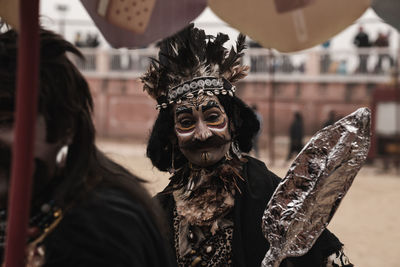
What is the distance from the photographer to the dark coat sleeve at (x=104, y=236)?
1.48m

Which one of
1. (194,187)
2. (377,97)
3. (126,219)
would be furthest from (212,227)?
(377,97)

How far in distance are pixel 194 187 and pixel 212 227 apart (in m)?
0.23

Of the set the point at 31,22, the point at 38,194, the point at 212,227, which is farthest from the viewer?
the point at 212,227

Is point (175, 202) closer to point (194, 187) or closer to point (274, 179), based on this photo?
point (194, 187)

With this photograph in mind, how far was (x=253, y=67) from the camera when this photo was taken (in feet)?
86.8

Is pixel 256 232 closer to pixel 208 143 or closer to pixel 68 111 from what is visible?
pixel 208 143

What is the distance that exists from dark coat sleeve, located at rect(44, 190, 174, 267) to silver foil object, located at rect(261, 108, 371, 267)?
776 millimetres

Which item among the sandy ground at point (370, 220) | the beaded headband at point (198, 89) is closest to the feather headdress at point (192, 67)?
the beaded headband at point (198, 89)

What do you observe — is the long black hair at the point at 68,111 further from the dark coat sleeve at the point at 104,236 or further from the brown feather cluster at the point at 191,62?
the brown feather cluster at the point at 191,62

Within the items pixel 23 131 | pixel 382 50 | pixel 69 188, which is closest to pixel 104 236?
pixel 69 188

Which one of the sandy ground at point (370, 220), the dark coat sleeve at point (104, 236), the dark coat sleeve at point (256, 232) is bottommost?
the sandy ground at point (370, 220)

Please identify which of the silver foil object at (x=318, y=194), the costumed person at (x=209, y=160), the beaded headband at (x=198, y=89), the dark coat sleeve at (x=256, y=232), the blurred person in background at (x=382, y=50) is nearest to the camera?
the silver foil object at (x=318, y=194)

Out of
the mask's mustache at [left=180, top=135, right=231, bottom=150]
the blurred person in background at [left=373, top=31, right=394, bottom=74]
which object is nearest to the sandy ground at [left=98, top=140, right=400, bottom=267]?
the mask's mustache at [left=180, top=135, right=231, bottom=150]

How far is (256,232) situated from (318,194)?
497mm
